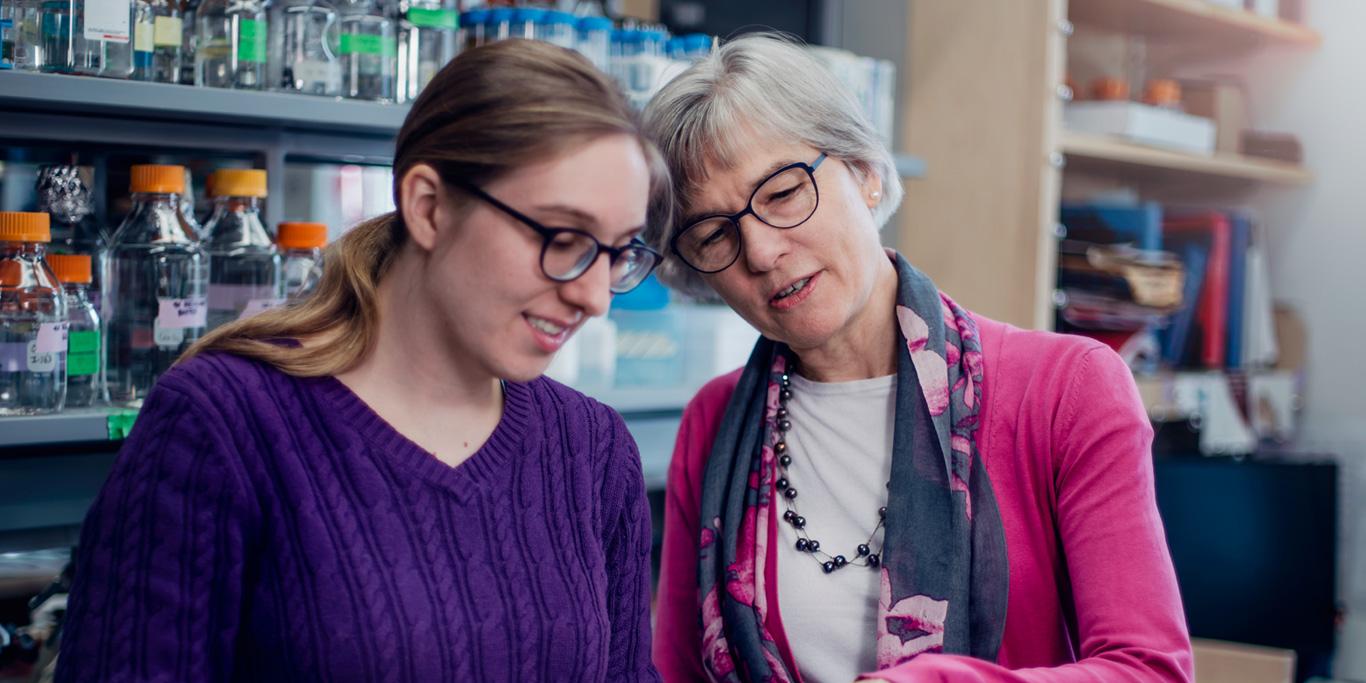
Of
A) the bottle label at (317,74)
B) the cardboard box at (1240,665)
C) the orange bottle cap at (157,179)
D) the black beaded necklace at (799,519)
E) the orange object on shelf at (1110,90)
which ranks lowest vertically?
the cardboard box at (1240,665)

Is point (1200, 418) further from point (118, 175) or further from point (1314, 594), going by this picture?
point (118, 175)

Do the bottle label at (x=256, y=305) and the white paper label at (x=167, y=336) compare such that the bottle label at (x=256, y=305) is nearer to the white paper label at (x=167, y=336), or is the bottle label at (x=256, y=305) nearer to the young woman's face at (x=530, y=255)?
the white paper label at (x=167, y=336)

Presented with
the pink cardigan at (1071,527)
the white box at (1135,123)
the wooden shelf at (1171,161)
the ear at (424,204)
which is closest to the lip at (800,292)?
the pink cardigan at (1071,527)

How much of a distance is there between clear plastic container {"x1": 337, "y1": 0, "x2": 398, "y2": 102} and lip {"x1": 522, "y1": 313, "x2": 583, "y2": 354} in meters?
0.75

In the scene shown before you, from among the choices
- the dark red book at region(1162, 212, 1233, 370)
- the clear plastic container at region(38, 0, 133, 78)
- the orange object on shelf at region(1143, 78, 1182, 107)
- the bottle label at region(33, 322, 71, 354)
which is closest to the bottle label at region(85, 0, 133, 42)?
the clear plastic container at region(38, 0, 133, 78)

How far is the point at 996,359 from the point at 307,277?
2.95 ft

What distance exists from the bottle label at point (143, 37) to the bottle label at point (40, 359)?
1.23ft

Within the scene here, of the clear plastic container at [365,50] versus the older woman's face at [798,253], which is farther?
the clear plastic container at [365,50]

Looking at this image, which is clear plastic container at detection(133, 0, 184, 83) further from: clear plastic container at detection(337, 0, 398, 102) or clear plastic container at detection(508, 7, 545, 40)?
clear plastic container at detection(508, 7, 545, 40)

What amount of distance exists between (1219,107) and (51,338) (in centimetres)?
253

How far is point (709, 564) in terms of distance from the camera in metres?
1.43

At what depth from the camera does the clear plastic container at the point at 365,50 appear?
165 cm

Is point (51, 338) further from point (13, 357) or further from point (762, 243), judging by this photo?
point (762, 243)

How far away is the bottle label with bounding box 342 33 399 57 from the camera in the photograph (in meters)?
1.65
